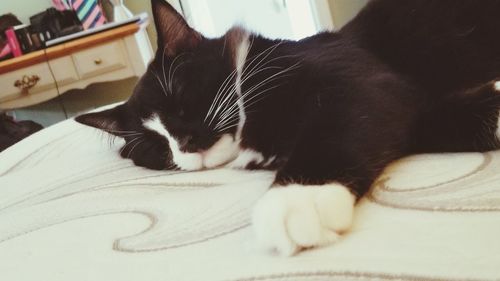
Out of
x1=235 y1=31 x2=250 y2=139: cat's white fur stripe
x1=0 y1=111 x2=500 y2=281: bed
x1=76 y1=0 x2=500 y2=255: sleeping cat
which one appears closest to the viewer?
x1=0 y1=111 x2=500 y2=281: bed

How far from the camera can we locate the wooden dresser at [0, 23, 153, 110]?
2125 millimetres

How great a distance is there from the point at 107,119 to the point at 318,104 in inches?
19.7

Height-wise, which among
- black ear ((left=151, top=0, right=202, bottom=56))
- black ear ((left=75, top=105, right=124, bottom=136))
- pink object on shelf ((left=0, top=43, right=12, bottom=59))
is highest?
pink object on shelf ((left=0, top=43, right=12, bottom=59))

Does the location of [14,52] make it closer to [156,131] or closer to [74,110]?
[74,110]

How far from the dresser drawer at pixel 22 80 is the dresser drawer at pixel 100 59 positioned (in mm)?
147

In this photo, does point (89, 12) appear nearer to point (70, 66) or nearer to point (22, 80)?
point (70, 66)

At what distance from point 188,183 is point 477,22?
0.61 metres

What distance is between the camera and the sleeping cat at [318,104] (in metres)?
0.52

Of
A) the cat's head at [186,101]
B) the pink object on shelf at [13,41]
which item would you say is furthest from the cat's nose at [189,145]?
the pink object on shelf at [13,41]

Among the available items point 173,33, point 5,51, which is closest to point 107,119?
point 173,33

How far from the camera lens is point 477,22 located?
0.85 metres

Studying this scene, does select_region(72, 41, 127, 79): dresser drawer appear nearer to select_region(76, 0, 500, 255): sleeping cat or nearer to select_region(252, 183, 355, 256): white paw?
select_region(76, 0, 500, 255): sleeping cat

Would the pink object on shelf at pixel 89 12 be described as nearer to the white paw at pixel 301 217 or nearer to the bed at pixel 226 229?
the bed at pixel 226 229

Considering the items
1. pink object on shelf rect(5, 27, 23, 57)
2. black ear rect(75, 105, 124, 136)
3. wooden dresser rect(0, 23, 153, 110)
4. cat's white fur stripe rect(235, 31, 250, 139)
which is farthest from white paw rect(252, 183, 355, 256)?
pink object on shelf rect(5, 27, 23, 57)
